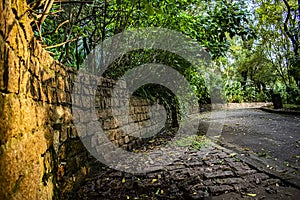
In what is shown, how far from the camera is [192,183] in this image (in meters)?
2.17

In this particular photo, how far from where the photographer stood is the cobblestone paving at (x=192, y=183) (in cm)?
191

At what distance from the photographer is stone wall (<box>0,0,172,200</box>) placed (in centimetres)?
96

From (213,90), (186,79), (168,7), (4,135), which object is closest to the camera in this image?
(4,135)

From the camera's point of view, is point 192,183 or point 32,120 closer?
point 32,120

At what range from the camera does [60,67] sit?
209 cm

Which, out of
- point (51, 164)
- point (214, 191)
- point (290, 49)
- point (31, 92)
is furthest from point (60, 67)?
point (290, 49)

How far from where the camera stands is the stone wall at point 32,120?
0.96 meters

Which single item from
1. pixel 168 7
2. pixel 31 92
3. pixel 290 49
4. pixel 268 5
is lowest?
pixel 31 92

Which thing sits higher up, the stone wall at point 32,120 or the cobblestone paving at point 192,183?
the stone wall at point 32,120

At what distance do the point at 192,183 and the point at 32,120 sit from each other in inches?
63.5

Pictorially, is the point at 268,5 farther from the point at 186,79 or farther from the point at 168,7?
the point at 168,7

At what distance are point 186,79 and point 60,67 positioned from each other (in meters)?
4.24

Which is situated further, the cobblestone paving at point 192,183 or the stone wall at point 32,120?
the cobblestone paving at point 192,183

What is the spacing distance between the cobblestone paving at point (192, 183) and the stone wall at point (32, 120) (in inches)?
12.3
